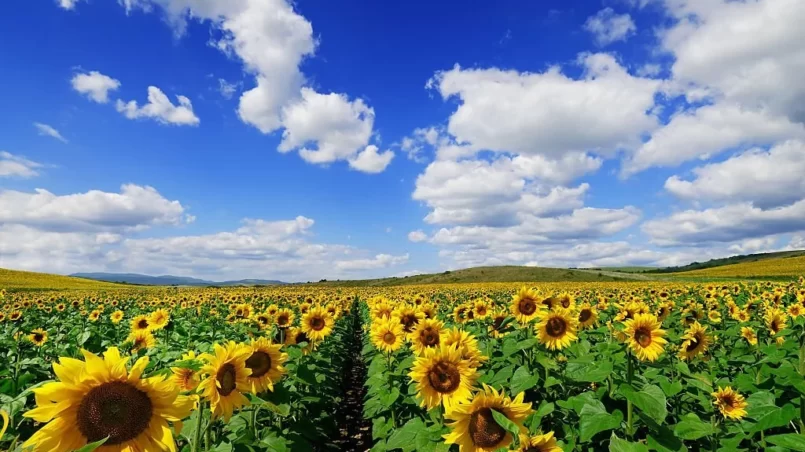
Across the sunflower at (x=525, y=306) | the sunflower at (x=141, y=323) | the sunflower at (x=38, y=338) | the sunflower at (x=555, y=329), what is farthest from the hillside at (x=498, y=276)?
the sunflower at (x=555, y=329)

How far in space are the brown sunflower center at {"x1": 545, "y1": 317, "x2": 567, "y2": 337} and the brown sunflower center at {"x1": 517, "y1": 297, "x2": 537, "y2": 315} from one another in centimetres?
84

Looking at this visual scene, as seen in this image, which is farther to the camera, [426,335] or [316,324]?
[316,324]

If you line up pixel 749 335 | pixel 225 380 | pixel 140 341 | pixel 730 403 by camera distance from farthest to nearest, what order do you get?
1. pixel 749 335
2. pixel 140 341
3. pixel 730 403
4. pixel 225 380

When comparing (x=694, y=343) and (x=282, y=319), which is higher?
(x=282, y=319)

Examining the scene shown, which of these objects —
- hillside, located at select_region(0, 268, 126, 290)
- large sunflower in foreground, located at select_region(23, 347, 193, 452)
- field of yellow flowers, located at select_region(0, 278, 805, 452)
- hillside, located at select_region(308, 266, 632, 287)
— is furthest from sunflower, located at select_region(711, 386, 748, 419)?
hillside, located at select_region(308, 266, 632, 287)

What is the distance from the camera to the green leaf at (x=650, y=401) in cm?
348

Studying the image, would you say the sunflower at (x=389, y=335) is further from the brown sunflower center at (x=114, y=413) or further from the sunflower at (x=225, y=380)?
the brown sunflower center at (x=114, y=413)

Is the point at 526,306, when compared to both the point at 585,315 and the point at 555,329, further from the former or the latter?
the point at 585,315

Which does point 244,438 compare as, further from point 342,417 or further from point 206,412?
point 342,417

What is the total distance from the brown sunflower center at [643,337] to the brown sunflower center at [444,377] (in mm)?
2407

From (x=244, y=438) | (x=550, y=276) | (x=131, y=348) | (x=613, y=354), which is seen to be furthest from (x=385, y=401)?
(x=550, y=276)

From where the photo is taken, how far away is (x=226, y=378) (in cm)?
345

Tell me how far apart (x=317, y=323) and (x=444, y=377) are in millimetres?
4872

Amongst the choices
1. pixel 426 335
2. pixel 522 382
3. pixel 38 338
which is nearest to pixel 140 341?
pixel 38 338
